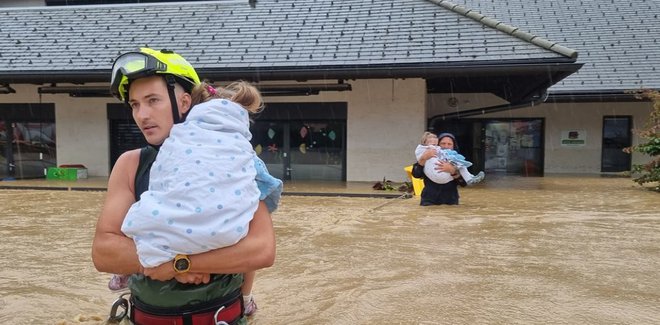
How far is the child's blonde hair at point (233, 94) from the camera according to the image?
66.2 inches

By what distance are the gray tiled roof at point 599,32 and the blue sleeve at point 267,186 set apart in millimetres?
14943

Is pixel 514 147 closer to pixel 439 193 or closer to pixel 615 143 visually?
pixel 615 143

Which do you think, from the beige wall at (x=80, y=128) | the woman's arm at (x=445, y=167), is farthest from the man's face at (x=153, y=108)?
the beige wall at (x=80, y=128)

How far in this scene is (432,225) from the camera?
5.70 m

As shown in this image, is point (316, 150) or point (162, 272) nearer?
point (162, 272)

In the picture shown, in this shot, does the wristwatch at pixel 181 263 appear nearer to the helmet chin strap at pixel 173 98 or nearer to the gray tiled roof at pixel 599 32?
the helmet chin strap at pixel 173 98

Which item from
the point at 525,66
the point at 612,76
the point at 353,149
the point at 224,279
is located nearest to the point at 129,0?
the point at 353,149

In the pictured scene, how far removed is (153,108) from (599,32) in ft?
60.5

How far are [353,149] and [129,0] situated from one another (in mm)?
9584

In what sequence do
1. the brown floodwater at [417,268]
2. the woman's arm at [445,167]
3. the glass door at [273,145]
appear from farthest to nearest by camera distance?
the glass door at [273,145] < the woman's arm at [445,167] < the brown floodwater at [417,268]

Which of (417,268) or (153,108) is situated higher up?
(153,108)

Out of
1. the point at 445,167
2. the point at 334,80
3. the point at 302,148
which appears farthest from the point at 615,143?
the point at 445,167

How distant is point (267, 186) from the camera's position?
170cm

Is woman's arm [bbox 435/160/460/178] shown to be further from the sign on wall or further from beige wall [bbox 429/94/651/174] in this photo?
the sign on wall
